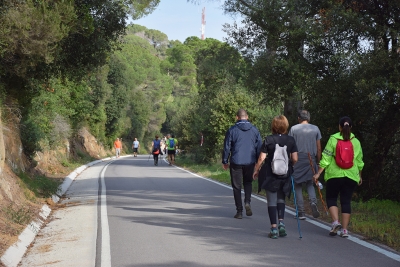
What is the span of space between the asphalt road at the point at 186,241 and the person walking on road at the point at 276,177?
1.01 feet

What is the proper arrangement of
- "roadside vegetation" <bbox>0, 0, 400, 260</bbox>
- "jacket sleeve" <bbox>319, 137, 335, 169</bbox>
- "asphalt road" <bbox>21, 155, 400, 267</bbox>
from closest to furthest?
"asphalt road" <bbox>21, 155, 400, 267</bbox> < "jacket sleeve" <bbox>319, 137, 335, 169</bbox> < "roadside vegetation" <bbox>0, 0, 400, 260</bbox>

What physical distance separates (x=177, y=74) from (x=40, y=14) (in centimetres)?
8532

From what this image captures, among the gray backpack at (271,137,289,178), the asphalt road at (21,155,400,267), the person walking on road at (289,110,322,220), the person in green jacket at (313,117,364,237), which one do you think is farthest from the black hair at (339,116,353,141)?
the person walking on road at (289,110,322,220)

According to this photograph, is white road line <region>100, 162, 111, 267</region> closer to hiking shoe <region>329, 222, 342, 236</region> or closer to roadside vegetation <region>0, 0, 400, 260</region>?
roadside vegetation <region>0, 0, 400, 260</region>

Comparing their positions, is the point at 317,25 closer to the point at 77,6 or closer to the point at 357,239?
the point at 77,6

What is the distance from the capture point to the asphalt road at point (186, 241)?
24.3 ft

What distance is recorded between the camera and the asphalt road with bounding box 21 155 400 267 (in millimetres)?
7402

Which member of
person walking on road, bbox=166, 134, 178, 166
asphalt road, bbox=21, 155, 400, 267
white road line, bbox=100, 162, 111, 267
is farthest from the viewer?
person walking on road, bbox=166, 134, 178, 166

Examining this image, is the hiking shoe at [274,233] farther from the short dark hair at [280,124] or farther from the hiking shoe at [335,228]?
the short dark hair at [280,124]

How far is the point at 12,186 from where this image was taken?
526 inches

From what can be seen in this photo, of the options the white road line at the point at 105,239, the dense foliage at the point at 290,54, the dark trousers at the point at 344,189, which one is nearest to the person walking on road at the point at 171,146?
the dense foliage at the point at 290,54

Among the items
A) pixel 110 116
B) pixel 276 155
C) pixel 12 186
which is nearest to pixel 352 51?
pixel 276 155

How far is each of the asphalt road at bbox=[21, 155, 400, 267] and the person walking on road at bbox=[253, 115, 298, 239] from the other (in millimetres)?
307

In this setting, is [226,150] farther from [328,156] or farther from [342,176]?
[342,176]
